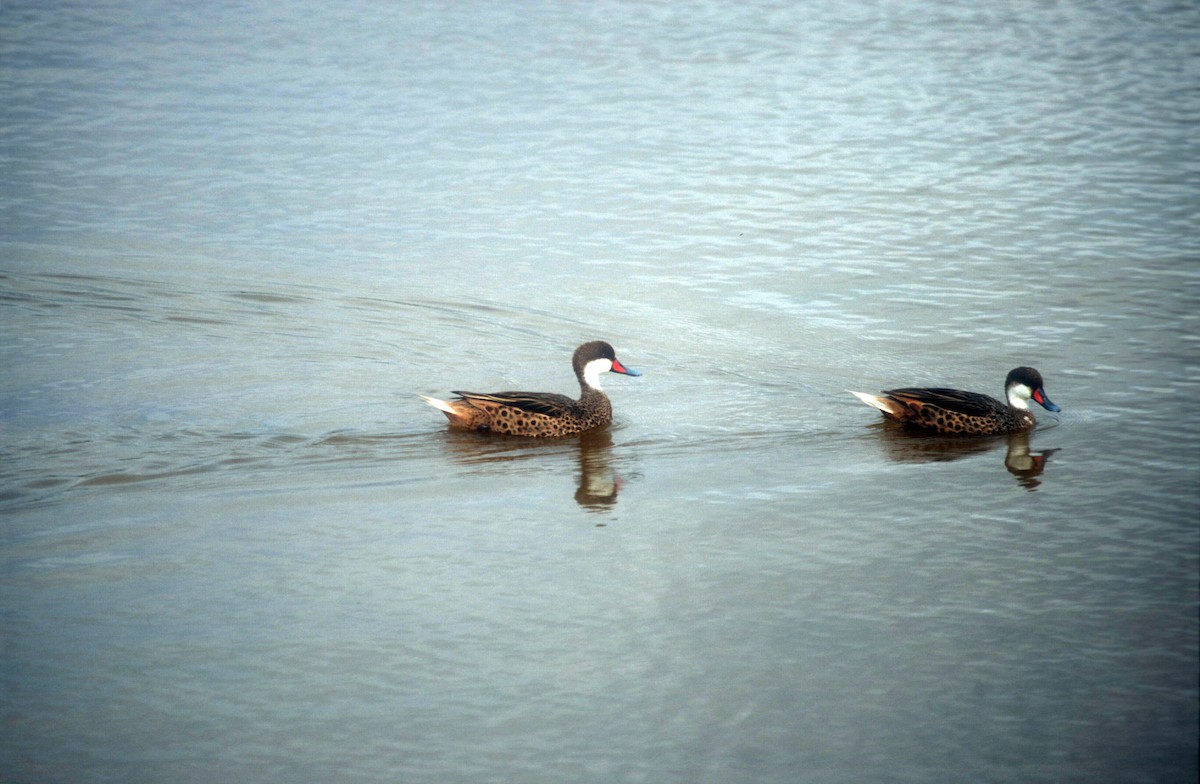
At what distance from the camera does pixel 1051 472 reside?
8648mm

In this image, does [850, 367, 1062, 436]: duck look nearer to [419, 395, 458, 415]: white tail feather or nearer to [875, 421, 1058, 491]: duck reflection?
[875, 421, 1058, 491]: duck reflection

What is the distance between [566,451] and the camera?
9.34 metres

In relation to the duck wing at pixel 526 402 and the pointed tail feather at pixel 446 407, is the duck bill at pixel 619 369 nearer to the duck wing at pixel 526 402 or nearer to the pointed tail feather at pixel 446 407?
the duck wing at pixel 526 402

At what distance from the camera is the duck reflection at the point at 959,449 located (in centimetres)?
884

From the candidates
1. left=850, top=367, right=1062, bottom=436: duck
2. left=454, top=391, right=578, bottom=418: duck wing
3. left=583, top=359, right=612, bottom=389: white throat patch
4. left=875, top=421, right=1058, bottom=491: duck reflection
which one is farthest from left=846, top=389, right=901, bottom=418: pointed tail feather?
left=454, top=391, right=578, bottom=418: duck wing

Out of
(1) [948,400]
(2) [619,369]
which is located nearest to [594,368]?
(2) [619,369]

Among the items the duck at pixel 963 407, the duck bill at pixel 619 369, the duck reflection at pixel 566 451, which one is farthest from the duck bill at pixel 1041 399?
the duck reflection at pixel 566 451

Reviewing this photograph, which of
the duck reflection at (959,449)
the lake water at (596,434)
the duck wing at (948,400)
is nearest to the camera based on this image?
the lake water at (596,434)

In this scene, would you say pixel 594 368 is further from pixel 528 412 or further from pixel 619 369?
pixel 528 412

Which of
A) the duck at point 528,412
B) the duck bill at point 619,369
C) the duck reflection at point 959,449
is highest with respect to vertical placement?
the duck bill at point 619,369

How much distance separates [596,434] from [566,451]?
401 millimetres

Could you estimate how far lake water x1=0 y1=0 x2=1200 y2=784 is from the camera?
572 cm

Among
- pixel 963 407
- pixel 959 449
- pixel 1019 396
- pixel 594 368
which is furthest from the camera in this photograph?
pixel 594 368

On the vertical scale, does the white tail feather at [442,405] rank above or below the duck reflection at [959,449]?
above
